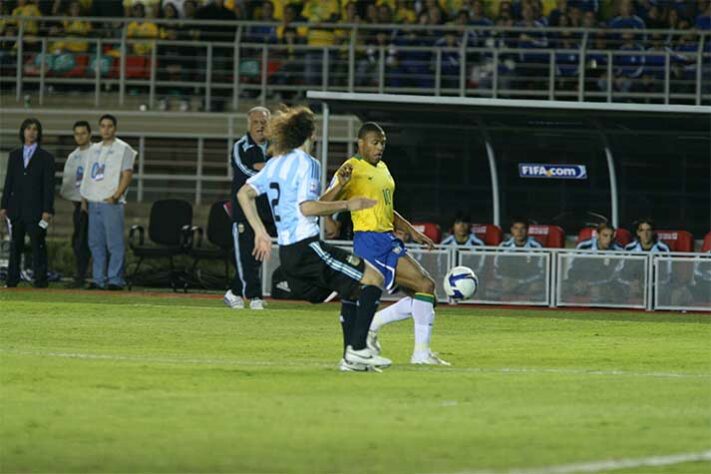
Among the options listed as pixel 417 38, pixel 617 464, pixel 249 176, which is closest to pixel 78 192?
pixel 249 176

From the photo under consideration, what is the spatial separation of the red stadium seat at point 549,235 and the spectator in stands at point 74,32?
400 inches

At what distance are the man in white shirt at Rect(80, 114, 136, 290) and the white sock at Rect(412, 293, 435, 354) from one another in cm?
989

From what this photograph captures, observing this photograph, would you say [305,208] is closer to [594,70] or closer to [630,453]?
[630,453]

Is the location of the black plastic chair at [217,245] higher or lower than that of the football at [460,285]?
lower

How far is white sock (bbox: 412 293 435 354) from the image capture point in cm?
1316

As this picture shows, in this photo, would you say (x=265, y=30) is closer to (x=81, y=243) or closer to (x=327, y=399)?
(x=81, y=243)

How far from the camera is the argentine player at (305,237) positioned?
12078mm

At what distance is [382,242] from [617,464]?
227 inches

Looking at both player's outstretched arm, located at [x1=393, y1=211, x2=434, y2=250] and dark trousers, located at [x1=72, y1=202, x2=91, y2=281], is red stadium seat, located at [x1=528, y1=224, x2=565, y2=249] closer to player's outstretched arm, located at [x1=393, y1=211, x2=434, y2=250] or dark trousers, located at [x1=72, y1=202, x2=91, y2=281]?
dark trousers, located at [x1=72, y1=202, x2=91, y2=281]

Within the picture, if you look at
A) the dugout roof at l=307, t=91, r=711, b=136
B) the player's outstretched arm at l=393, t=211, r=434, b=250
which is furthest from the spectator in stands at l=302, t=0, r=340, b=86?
the player's outstretched arm at l=393, t=211, r=434, b=250

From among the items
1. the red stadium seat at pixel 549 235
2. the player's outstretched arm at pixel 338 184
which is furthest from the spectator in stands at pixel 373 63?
the player's outstretched arm at pixel 338 184

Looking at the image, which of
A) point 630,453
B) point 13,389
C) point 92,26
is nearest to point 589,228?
point 92,26

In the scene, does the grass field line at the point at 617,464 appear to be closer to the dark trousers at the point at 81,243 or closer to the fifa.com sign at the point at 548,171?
the fifa.com sign at the point at 548,171

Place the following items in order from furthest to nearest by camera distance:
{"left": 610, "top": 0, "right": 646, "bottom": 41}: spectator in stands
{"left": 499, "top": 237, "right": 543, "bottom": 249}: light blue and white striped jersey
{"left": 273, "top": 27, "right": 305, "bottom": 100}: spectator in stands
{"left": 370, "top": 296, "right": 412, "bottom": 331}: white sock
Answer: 1. {"left": 273, "top": 27, "right": 305, "bottom": 100}: spectator in stands
2. {"left": 610, "top": 0, "right": 646, "bottom": 41}: spectator in stands
3. {"left": 499, "top": 237, "right": 543, "bottom": 249}: light blue and white striped jersey
4. {"left": 370, "top": 296, "right": 412, "bottom": 331}: white sock
